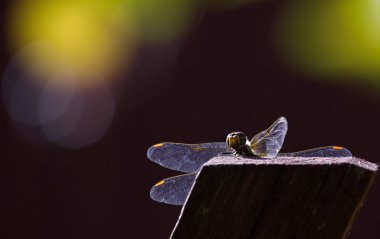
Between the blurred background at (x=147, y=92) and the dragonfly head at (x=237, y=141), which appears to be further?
the blurred background at (x=147, y=92)

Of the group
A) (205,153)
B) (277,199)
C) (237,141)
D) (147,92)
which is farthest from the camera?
(147,92)

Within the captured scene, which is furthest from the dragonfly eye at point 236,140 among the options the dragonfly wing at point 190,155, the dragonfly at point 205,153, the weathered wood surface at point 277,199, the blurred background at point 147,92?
the blurred background at point 147,92

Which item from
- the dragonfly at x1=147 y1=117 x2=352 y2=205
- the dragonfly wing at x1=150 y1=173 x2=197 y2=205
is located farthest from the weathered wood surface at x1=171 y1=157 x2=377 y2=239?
the dragonfly wing at x1=150 y1=173 x2=197 y2=205

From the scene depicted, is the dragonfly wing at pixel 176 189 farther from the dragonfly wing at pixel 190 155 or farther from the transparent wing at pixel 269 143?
the transparent wing at pixel 269 143

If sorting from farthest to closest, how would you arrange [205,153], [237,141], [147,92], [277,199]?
[147,92] < [205,153] < [237,141] < [277,199]

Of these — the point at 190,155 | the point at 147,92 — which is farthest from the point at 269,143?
the point at 147,92

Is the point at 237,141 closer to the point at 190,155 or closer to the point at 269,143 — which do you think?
the point at 269,143
